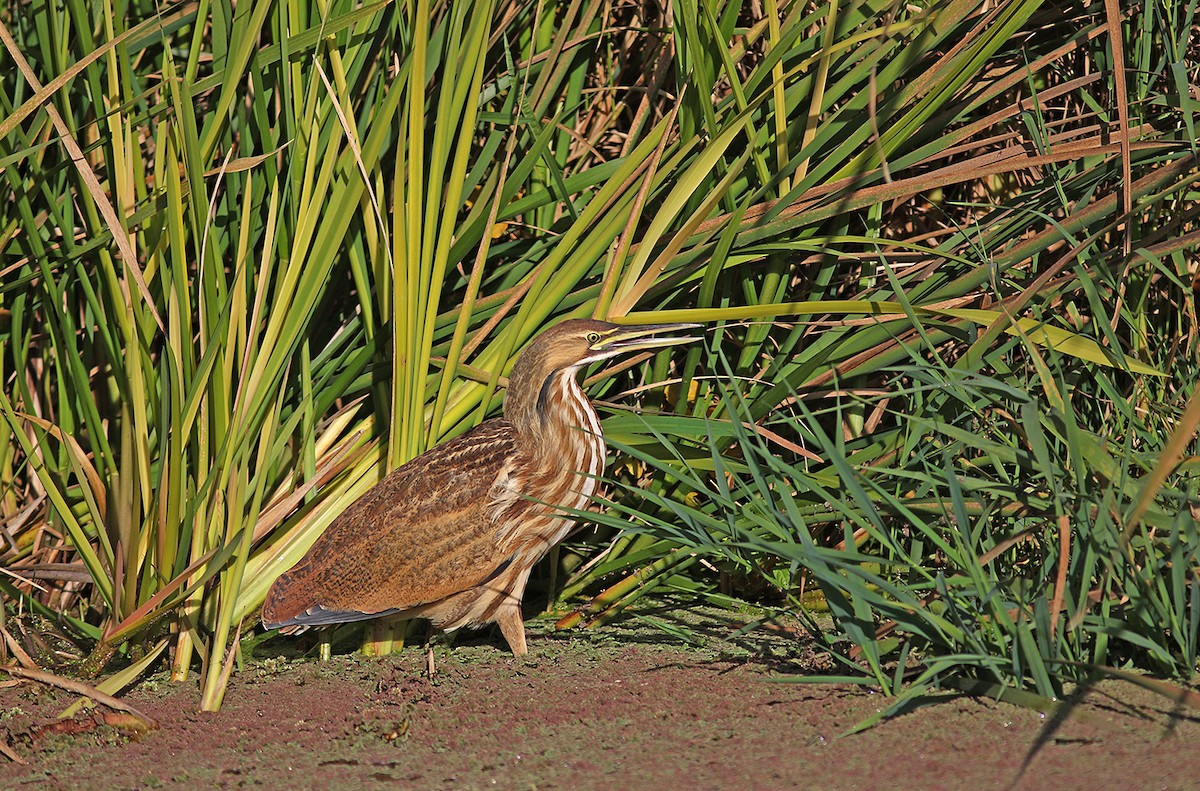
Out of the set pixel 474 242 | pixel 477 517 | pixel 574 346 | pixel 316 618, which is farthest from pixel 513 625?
pixel 474 242

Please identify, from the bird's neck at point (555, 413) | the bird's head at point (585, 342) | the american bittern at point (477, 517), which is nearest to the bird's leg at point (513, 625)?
the american bittern at point (477, 517)

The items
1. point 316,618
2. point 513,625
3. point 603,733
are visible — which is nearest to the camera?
point 603,733

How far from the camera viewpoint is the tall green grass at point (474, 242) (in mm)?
2605

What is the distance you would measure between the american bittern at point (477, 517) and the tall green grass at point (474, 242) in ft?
0.26

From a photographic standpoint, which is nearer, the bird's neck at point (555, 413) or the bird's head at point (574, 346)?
the bird's head at point (574, 346)

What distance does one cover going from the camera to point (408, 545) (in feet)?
9.49

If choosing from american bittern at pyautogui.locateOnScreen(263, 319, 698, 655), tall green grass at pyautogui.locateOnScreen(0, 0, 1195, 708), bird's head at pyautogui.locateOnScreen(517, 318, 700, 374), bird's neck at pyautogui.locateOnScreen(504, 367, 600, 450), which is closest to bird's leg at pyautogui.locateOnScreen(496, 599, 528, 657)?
american bittern at pyautogui.locateOnScreen(263, 319, 698, 655)

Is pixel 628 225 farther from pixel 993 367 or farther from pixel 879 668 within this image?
pixel 879 668

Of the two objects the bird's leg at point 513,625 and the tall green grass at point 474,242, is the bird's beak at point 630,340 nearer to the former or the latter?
the tall green grass at point 474,242

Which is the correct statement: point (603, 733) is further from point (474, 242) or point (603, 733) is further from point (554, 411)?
point (474, 242)

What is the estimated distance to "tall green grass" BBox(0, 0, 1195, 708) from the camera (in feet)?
8.55

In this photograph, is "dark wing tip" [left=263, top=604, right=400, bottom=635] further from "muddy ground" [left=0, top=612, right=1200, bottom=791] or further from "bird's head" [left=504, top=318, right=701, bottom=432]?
"bird's head" [left=504, top=318, right=701, bottom=432]

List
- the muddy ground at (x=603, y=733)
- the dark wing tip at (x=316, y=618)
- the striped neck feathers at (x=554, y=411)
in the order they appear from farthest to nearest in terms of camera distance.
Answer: the striped neck feathers at (x=554, y=411)
the dark wing tip at (x=316, y=618)
the muddy ground at (x=603, y=733)

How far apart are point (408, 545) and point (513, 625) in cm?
29
